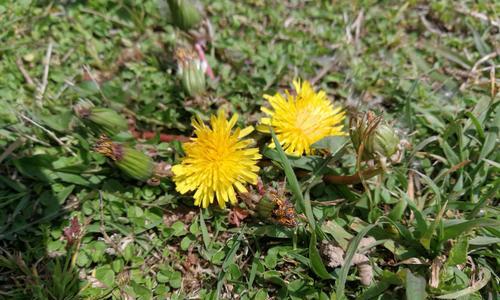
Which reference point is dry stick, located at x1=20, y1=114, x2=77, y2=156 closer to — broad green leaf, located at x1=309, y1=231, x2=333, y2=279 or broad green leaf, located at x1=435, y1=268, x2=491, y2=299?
broad green leaf, located at x1=309, y1=231, x2=333, y2=279

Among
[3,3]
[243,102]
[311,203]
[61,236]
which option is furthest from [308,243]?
[3,3]

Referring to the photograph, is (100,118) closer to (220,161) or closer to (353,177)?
(220,161)

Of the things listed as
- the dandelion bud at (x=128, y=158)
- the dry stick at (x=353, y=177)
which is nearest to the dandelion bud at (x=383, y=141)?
the dry stick at (x=353, y=177)

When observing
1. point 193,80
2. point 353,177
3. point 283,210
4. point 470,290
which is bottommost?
point 470,290

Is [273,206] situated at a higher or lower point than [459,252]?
higher

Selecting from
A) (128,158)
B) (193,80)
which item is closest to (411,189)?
(193,80)

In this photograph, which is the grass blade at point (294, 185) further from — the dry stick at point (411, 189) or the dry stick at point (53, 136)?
the dry stick at point (53, 136)
